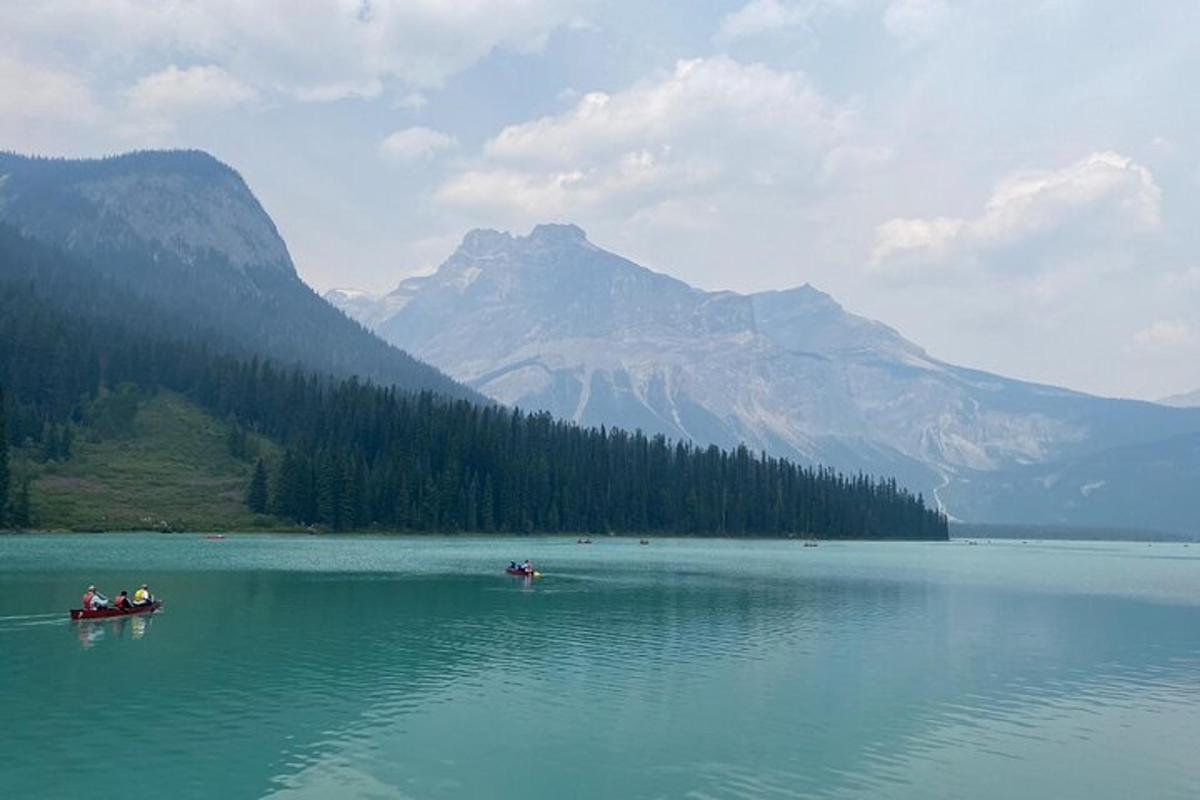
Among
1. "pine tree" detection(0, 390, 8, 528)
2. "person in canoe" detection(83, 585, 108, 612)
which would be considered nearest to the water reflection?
"person in canoe" detection(83, 585, 108, 612)

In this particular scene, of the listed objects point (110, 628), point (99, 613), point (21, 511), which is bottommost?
point (110, 628)

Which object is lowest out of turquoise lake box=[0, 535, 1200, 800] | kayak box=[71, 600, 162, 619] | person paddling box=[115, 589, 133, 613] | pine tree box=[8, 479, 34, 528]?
turquoise lake box=[0, 535, 1200, 800]

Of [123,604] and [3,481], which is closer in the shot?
[123,604]

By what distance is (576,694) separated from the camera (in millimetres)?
51344

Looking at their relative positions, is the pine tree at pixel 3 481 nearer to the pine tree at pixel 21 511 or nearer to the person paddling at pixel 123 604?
the pine tree at pixel 21 511

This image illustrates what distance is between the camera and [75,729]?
40.6 m

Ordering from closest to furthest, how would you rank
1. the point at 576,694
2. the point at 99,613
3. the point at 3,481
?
the point at 576,694 → the point at 99,613 → the point at 3,481

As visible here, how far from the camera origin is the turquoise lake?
36.8m

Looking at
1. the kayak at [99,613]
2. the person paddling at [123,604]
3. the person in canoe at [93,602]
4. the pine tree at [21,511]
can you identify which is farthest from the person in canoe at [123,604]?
the pine tree at [21,511]

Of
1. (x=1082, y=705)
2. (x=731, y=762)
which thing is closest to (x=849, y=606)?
(x=1082, y=705)

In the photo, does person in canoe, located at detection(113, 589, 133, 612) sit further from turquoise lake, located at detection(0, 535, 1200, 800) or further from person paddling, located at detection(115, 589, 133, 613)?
turquoise lake, located at detection(0, 535, 1200, 800)

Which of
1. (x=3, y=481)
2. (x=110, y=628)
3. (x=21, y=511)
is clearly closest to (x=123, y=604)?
(x=110, y=628)

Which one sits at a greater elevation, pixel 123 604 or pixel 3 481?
pixel 3 481

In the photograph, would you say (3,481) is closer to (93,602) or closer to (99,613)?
(93,602)
